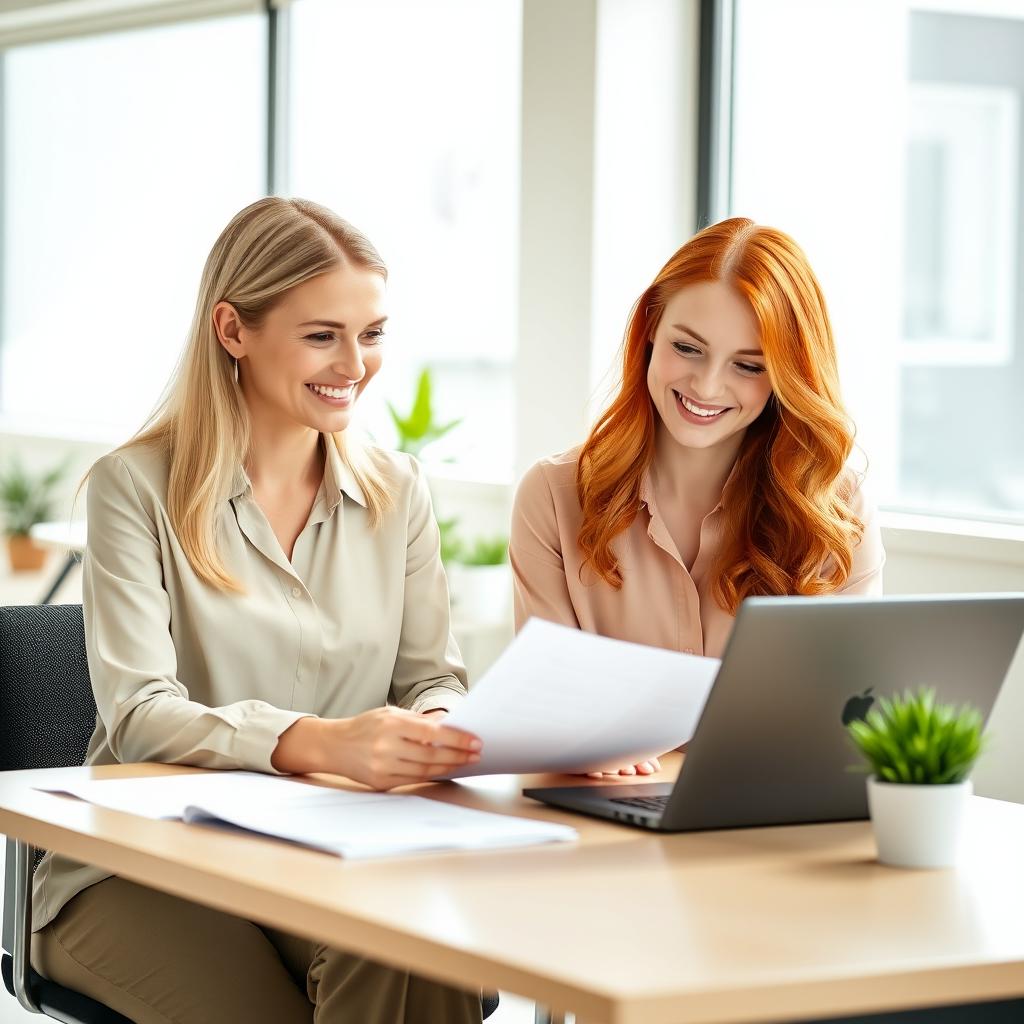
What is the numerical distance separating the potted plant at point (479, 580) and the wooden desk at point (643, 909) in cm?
284

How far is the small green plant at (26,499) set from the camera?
670cm

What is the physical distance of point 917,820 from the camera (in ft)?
4.39

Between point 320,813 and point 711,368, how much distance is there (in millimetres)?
900

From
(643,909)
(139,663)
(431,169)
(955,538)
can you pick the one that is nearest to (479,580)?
(955,538)

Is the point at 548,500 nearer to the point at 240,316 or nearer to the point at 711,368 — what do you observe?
the point at 711,368

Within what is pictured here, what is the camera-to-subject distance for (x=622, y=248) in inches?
163

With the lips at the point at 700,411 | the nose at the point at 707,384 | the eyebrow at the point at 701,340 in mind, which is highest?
the eyebrow at the point at 701,340

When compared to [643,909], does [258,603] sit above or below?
above

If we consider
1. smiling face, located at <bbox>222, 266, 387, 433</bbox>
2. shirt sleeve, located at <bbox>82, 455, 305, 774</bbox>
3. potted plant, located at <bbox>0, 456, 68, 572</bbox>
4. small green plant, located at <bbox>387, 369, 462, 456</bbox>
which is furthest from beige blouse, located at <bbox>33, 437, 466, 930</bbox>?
potted plant, located at <bbox>0, 456, 68, 572</bbox>

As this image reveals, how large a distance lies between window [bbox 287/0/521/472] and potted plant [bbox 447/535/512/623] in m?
0.83

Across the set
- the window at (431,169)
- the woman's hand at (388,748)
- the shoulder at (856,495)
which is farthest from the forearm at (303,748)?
the window at (431,169)

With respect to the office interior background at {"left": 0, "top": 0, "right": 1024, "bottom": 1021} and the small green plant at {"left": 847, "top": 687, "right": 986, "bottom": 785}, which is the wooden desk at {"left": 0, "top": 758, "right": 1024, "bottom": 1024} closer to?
the small green plant at {"left": 847, "top": 687, "right": 986, "bottom": 785}

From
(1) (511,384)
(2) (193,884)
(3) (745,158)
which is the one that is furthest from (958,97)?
(2) (193,884)

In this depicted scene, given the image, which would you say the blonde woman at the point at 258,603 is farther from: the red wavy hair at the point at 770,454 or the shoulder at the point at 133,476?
the red wavy hair at the point at 770,454
